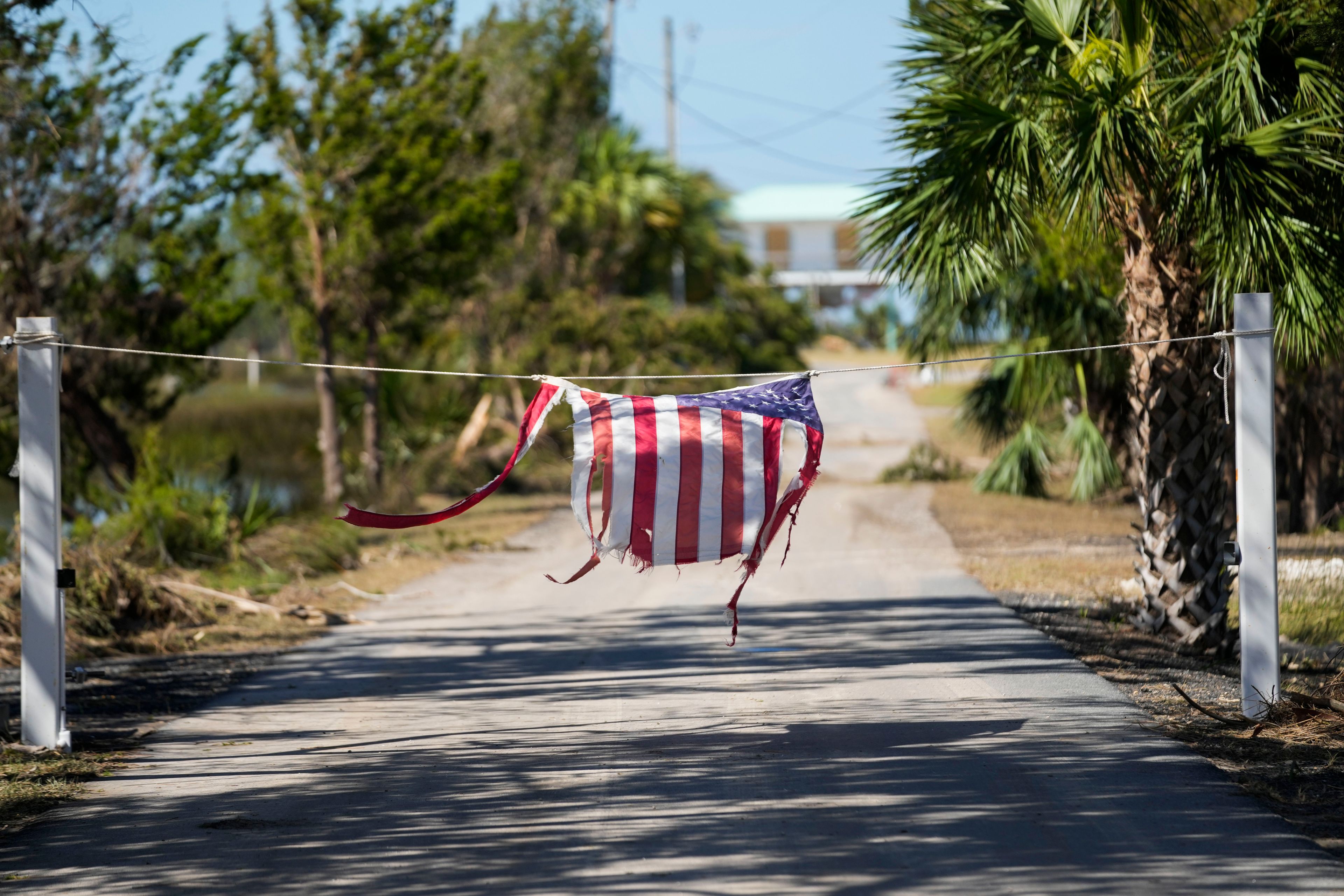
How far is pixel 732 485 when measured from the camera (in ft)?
22.0

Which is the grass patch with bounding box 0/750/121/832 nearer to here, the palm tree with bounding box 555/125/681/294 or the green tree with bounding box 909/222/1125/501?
the green tree with bounding box 909/222/1125/501

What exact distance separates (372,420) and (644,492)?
1520cm

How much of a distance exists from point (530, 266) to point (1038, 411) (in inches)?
557

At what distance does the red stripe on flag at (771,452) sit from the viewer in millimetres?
6742

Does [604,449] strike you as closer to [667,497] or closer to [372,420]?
[667,497]

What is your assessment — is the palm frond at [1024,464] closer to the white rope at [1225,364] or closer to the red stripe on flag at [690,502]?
the white rope at [1225,364]

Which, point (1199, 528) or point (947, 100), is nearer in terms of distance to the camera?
point (947, 100)

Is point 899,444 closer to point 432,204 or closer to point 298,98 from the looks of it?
point 432,204

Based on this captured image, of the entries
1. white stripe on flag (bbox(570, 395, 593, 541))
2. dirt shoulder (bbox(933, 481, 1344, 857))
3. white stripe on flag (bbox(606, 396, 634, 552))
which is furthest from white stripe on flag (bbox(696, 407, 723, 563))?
dirt shoulder (bbox(933, 481, 1344, 857))

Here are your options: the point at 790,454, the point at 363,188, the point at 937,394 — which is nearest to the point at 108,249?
the point at 363,188

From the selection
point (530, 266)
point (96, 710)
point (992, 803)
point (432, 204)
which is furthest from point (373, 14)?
point (992, 803)

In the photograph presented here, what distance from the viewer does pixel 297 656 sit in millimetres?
9969

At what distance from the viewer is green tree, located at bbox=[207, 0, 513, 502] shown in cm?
1903

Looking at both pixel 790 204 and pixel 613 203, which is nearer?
pixel 613 203
